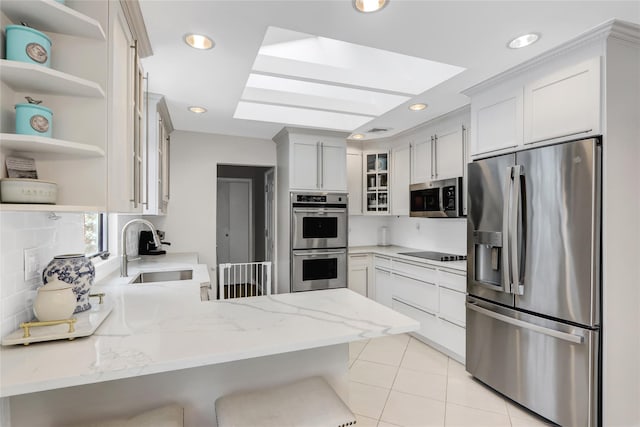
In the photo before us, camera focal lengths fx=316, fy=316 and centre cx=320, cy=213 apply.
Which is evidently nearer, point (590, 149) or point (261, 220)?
point (590, 149)

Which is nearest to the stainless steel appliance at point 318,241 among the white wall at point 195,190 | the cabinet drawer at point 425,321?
the cabinet drawer at point 425,321

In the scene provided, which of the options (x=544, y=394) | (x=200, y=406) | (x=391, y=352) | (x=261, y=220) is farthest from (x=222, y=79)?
(x=261, y=220)

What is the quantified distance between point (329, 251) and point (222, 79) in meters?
2.37

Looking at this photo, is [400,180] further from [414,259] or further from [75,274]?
[75,274]

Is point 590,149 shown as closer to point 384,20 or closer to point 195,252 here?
point 384,20

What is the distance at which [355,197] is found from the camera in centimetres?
457

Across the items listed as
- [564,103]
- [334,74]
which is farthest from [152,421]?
[564,103]

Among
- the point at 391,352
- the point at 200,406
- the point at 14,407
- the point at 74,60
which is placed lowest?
the point at 391,352

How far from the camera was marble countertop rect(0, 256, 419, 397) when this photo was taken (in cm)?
92

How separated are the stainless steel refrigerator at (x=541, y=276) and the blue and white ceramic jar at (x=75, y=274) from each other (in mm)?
2469

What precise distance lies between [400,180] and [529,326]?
2419mm

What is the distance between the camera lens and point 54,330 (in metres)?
1.14

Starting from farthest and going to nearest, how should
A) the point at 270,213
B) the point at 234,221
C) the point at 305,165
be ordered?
the point at 234,221
the point at 270,213
the point at 305,165

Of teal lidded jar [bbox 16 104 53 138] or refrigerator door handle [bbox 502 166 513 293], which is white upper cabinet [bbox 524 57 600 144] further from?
teal lidded jar [bbox 16 104 53 138]
